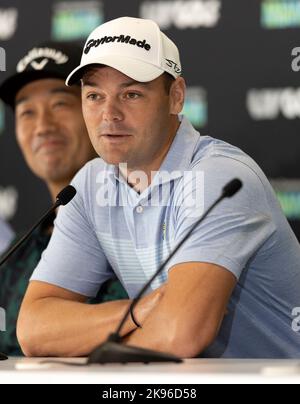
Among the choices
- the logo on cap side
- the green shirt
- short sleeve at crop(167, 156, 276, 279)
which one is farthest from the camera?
the green shirt

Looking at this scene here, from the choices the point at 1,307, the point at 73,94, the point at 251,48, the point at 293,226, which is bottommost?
the point at 1,307

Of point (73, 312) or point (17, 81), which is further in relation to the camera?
point (17, 81)

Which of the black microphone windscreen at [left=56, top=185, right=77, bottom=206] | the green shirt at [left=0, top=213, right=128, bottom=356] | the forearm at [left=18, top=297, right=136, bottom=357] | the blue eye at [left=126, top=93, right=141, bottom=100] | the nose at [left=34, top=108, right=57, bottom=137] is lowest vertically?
the green shirt at [left=0, top=213, right=128, bottom=356]

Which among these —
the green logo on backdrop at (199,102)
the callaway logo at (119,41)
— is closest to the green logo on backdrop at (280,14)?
the green logo on backdrop at (199,102)

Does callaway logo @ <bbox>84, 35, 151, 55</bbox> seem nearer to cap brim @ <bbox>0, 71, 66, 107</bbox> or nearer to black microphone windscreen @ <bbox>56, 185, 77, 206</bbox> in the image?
black microphone windscreen @ <bbox>56, 185, 77, 206</bbox>

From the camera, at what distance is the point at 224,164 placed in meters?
1.78

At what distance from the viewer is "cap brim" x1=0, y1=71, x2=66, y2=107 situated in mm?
2602

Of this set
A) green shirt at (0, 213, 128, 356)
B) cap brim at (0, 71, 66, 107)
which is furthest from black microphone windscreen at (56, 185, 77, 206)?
cap brim at (0, 71, 66, 107)

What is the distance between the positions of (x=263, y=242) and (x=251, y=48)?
0.98 meters

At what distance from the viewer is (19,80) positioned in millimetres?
2617

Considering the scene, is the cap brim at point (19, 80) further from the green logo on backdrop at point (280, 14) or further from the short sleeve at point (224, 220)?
the short sleeve at point (224, 220)

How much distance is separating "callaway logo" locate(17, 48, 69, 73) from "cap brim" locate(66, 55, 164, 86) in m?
0.70
